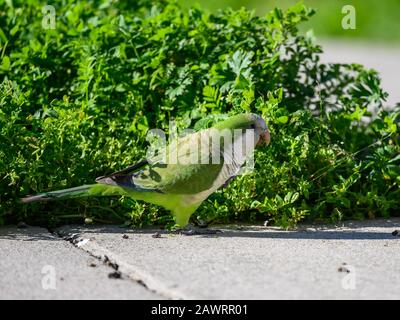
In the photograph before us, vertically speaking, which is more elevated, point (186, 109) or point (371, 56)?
point (371, 56)

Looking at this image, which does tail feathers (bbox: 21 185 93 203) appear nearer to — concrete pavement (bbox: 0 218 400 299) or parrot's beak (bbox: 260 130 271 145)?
concrete pavement (bbox: 0 218 400 299)

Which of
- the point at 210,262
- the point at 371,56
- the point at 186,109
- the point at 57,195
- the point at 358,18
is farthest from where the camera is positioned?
the point at 358,18

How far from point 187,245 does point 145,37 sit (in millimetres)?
1683

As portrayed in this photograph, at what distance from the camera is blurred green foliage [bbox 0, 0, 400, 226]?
455 centimetres

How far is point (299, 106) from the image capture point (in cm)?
520

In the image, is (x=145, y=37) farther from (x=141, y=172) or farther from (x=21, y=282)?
(x=21, y=282)

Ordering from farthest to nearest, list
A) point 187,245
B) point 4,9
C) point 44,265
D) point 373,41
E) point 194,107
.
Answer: point 373,41, point 4,9, point 194,107, point 187,245, point 44,265

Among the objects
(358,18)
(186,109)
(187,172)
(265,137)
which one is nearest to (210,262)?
(187,172)

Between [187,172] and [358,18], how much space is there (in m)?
10.5

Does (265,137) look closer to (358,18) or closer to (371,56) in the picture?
(371,56)

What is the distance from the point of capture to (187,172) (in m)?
4.25

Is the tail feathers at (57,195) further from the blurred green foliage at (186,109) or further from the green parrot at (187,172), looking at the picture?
the blurred green foliage at (186,109)

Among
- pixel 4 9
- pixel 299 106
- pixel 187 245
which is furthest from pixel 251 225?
pixel 4 9

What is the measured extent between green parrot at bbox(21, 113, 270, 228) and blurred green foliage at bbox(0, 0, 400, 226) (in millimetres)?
244
